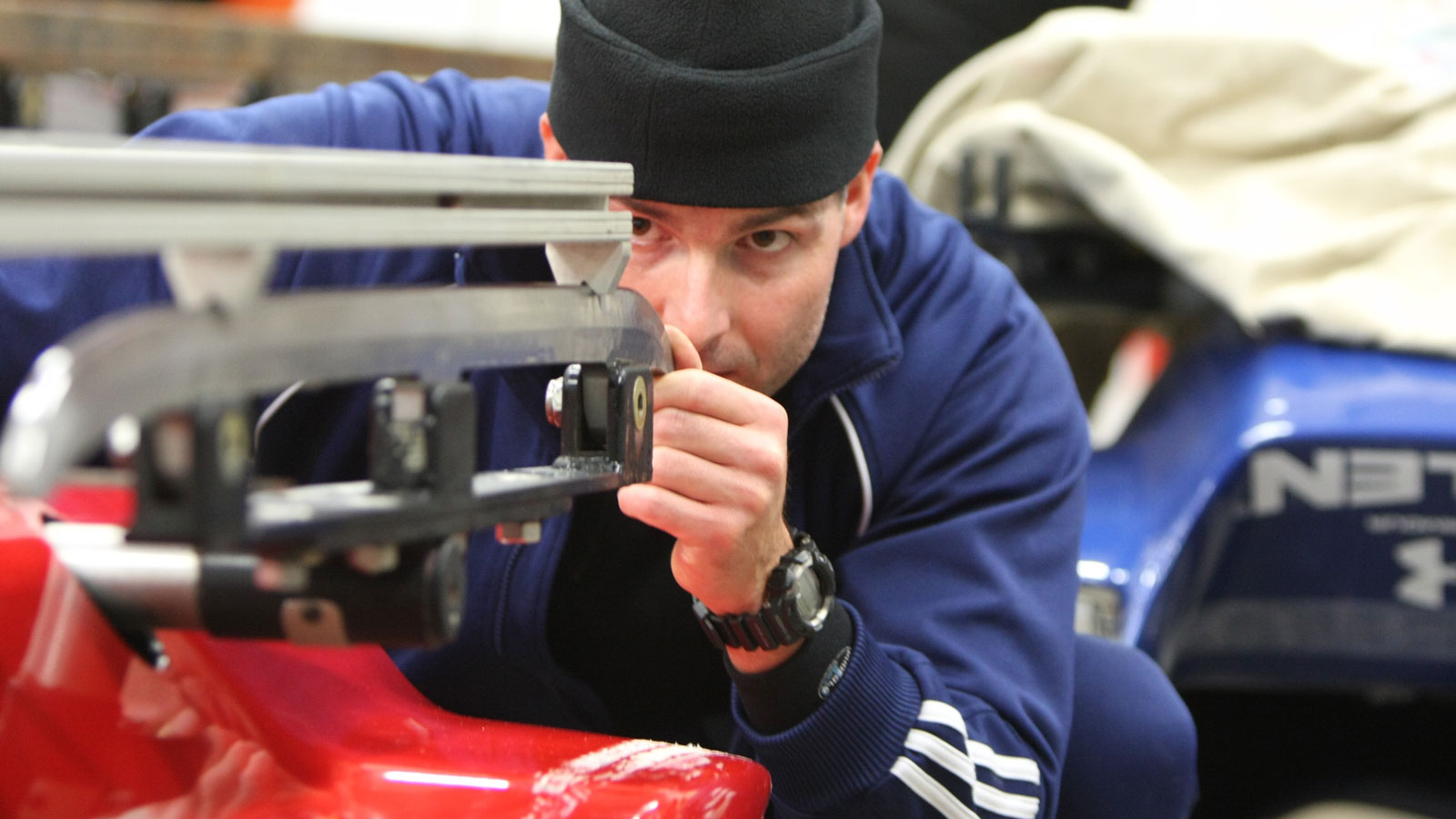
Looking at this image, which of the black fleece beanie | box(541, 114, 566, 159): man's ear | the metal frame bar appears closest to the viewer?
the metal frame bar

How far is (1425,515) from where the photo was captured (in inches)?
59.4

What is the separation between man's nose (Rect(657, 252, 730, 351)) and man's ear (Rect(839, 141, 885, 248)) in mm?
198

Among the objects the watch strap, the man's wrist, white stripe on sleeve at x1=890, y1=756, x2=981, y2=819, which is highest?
the watch strap

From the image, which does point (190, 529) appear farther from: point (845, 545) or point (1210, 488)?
point (1210, 488)

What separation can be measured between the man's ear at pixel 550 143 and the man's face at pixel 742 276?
118 mm

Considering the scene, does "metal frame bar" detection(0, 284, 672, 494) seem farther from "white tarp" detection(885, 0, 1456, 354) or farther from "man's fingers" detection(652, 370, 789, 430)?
"white tarp" detection(885, 0, 1456, 354)

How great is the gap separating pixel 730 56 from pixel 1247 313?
2.83 ft

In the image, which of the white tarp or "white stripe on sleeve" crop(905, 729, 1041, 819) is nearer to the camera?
"white stripe on sleeve" crop(905, 729, 1041, 819)

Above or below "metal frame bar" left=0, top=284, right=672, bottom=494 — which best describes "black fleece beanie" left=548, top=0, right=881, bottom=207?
below

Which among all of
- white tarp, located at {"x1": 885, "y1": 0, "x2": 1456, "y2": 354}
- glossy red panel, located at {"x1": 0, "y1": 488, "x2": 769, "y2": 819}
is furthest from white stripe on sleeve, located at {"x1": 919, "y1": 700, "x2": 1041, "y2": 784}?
white tarp, located at {"x1": 885, "y1": 0, "x2": 1456, "y2": 354}

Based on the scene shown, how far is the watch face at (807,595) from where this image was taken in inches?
39.0

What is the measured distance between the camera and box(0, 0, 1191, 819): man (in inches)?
41.1

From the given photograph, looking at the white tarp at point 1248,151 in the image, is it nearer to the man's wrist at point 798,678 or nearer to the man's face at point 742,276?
the man's face at point 742,276

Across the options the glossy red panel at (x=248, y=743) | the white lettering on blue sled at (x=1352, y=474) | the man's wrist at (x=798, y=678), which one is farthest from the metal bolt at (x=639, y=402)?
the white lettering on blue sled at (x=1352, y=474)
